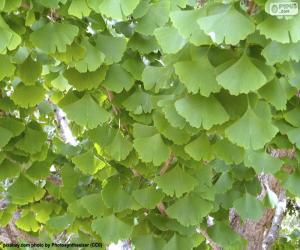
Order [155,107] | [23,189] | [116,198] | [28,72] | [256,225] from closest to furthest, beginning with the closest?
[155,107]
[28,72]
[116,198]
[23,189]
[256,225]

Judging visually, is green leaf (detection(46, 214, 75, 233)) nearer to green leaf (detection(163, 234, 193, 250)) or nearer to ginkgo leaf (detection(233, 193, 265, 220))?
green leaf (detection(163, 234, 193, 250))

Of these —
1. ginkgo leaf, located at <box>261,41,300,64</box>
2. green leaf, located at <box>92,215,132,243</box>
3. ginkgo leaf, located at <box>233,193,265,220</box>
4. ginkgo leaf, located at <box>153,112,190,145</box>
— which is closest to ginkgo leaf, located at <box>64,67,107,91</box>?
ginkgo leaf, located at <box>153,112,190,145</box>

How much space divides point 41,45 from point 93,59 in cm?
15

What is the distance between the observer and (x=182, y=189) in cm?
148

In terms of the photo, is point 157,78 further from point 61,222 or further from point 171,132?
point 61,222

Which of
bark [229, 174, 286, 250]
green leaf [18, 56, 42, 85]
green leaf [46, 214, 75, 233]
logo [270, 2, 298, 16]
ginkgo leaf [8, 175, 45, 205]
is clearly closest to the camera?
logo [270, 2, 298, 16]

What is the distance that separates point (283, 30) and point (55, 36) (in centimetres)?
60

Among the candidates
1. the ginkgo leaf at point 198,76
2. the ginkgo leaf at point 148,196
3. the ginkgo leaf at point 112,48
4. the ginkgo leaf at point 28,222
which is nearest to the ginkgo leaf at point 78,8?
the ginkgo leaf at point 112,48

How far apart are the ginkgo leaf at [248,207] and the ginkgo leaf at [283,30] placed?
0.86m

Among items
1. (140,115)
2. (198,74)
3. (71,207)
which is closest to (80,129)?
(71,207)

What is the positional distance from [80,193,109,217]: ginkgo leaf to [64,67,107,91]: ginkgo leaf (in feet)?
1.43

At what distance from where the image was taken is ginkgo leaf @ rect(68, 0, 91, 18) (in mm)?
1230

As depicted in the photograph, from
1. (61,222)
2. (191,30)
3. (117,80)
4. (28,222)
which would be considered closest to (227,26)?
(191,30)

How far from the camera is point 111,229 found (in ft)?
5.23
